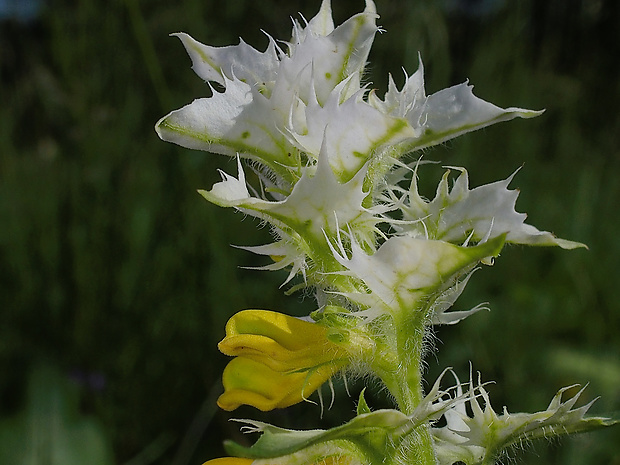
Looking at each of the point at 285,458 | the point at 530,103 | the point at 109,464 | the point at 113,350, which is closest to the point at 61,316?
the point at 113,350

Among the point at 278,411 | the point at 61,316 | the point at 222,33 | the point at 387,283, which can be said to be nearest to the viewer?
the point at 387,283

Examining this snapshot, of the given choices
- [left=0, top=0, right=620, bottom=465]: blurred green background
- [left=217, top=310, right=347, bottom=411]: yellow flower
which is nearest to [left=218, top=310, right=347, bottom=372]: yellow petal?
[left=217, top=310, right=347, bottom=411]: yellow flower

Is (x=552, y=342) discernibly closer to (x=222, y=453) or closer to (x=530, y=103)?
(x=222, y=453)

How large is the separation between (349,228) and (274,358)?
0.67ft

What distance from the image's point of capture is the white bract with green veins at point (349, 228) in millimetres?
895

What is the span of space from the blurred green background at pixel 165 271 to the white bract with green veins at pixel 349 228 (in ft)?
4.81

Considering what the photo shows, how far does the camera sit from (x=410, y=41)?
3.22 metres

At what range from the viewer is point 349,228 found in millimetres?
934

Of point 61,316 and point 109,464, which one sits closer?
point 109,464

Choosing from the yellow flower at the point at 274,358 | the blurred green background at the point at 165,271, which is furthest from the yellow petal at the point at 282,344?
the blurred green background at the point at 165,271

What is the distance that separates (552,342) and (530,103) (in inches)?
71.3

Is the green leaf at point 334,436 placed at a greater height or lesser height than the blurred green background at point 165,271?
greater

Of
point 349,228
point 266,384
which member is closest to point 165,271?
point 266,384

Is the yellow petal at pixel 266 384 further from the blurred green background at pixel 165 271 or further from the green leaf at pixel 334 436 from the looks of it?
the blurred green background at pixel 165 271
